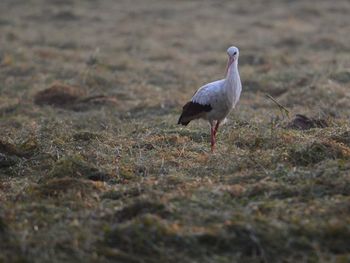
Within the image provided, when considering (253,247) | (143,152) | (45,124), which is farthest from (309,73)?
(253,247)

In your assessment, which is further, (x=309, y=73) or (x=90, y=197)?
(x=309, y=73)

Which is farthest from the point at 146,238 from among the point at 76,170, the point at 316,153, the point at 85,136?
the point at 85,136

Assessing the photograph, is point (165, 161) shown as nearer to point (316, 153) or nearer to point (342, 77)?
point (316, 153)

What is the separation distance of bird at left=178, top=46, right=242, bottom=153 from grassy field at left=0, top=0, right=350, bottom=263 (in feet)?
0.95

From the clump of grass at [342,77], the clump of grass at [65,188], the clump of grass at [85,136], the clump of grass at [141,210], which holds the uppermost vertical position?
the clump of grass at [141,210]

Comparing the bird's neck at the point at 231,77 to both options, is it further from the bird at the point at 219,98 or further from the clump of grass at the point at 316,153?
the clump of grass at the point at 316,153

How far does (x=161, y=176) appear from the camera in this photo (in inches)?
229

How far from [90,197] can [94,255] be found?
3.26 feet

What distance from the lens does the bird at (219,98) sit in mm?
7066

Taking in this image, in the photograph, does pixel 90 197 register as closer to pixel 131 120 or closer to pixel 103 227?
pixel 103 227

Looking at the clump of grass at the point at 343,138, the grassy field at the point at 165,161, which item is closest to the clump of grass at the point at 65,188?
the grassy field at the point at 165,161

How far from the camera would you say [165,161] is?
6402 millimetres

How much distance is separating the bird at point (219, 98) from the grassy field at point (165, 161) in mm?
290

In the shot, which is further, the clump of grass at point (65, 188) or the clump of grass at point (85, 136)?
the clump of grass at point (85, 136)
